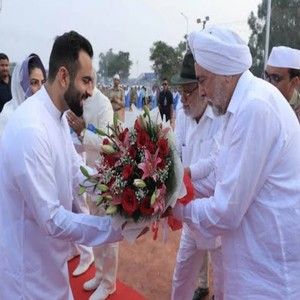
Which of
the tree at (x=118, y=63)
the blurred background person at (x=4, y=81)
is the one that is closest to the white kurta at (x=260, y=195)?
the blurred background person at (x=4, y=81)

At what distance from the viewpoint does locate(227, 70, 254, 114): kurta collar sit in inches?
72.9

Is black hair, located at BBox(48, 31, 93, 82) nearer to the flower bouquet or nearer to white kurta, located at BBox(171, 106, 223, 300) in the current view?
the flower bouquet

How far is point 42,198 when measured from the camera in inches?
74.0

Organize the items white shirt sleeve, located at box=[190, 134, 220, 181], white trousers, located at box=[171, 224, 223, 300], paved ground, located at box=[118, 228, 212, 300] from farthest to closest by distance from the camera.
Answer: paved ground, located at box=[118, 228, 212, 300] < white trousers, located at box=[171, 224, 223, 300] < white shirt sleeve, located at box=[190, 134, 220, 181]

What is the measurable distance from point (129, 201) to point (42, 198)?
44cm

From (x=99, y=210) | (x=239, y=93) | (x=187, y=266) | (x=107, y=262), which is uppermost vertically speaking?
(x=239, y=93)

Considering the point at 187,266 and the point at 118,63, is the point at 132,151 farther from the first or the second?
the point at 118,63

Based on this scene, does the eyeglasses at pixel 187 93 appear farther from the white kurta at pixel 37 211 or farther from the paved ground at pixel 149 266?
the paved ground at pixel 149 266

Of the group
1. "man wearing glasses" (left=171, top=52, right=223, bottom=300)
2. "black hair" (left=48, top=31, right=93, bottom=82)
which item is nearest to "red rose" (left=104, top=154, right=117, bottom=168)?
"black hair" (left=48, top=31, right=93, bottom=82)

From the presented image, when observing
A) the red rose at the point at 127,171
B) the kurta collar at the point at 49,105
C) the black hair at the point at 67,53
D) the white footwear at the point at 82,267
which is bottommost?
the white footwear at the point at 82,267

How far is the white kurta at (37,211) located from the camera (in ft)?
6.16

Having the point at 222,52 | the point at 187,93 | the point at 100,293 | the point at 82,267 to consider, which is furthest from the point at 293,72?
the point at 82,267

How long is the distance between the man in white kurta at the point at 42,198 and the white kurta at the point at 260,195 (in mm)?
651

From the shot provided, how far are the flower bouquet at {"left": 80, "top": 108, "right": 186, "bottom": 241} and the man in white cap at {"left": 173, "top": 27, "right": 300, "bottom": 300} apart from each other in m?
0.25
